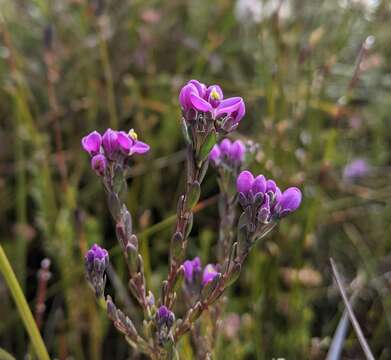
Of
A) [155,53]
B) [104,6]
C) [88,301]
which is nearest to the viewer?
[88,301]

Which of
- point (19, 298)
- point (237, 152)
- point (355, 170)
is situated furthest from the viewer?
point (355, 170)

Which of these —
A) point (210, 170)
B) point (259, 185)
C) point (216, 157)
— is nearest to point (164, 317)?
point (259, 185)

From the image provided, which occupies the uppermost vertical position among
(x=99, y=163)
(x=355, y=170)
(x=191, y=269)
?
(x=99, y=163)

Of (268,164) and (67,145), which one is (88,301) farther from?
(67,145)

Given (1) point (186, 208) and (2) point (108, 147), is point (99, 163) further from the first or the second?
(1) point (186, 208)

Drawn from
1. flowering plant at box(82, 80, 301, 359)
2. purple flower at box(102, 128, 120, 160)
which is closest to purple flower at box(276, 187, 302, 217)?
flowering plant at box(82, 80, 301, 359)

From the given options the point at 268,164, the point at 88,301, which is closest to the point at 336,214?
the point at 268,164
